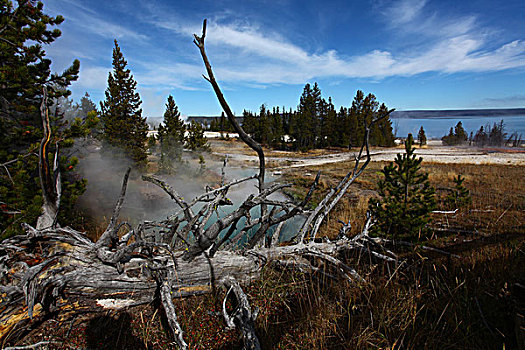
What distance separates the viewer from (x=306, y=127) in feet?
155

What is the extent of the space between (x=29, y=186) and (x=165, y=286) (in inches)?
164

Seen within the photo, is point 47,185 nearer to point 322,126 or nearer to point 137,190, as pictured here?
→ point 137,190

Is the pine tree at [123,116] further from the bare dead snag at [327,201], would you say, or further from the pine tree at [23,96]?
the bare dead snag at [327,201]

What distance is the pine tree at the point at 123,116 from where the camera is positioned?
59.0 ft

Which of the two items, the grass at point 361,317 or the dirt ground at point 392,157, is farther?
the dirt ground at point 392,157

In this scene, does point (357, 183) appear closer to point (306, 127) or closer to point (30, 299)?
point (30, 299)

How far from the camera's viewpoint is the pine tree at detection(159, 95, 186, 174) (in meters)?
20.6

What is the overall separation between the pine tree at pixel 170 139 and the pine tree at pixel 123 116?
5.40 feet

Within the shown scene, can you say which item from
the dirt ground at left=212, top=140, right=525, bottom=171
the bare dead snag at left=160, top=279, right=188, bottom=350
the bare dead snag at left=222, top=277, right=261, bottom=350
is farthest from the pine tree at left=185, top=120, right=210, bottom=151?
the bare dead snag at left=222, top=277, right=261, bottom=350

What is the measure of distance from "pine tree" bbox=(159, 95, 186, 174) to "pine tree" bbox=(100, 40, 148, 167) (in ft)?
5.40

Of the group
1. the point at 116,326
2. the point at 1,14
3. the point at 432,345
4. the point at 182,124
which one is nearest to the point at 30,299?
the point at 116,326

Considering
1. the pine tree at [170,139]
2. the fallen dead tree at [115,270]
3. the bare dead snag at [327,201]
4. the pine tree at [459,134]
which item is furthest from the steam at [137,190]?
the pine tree at [459,134]

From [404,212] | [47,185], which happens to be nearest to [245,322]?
[47,185]

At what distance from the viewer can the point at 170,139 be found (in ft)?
67.5
